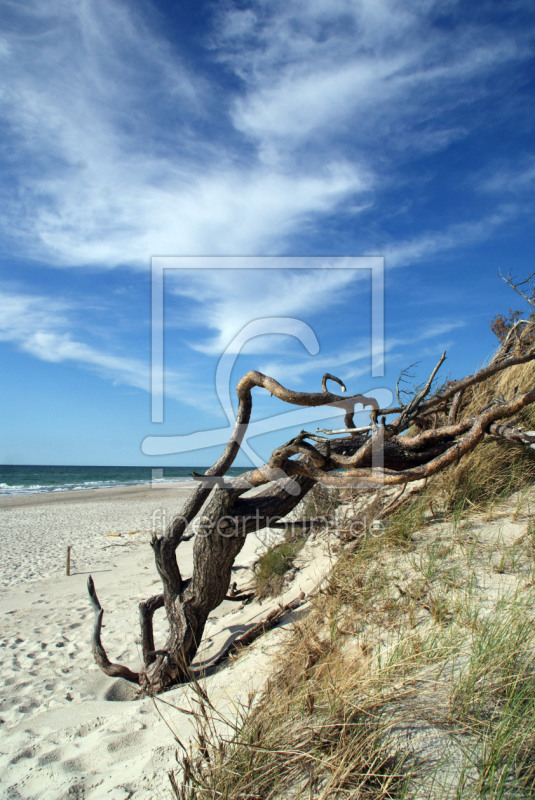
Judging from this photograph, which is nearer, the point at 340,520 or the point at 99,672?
the point at 99,672

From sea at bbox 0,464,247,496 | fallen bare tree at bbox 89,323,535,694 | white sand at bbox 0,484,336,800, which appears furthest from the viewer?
sea at bbox 0,464,247,496

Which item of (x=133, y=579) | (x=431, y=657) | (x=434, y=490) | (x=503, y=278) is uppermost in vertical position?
(x=503, y=278)

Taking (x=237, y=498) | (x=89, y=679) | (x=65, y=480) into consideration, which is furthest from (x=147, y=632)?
(x=65, y=480)

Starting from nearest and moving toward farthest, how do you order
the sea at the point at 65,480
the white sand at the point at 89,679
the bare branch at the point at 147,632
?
the white sand at the point at 89,679
the bare branch at the point at 147,632
the sea at the point at 65,480

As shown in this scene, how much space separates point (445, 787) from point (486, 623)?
3.23ft

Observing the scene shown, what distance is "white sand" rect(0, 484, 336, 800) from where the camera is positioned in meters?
2.80

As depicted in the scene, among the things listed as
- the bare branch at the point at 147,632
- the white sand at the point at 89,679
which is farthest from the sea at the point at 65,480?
the bare branch at the point at 147,632

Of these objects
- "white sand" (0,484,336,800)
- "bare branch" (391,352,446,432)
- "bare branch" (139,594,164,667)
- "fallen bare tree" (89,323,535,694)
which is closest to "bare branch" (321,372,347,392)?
"fallen bare tree" (89,323,535,694)

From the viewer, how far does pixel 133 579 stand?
368 inches

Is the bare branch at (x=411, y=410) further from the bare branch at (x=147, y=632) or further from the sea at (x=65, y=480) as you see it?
the sea at (x=65, y=480)

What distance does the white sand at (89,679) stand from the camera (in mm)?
2797

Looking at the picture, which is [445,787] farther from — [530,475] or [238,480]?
[530,475]

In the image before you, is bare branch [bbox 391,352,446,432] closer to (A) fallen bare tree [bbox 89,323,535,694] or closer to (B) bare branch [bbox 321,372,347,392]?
(A) fallen bare tree [bbox 89,323,535,694]

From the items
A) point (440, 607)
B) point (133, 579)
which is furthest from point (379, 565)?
point (133, 579)
